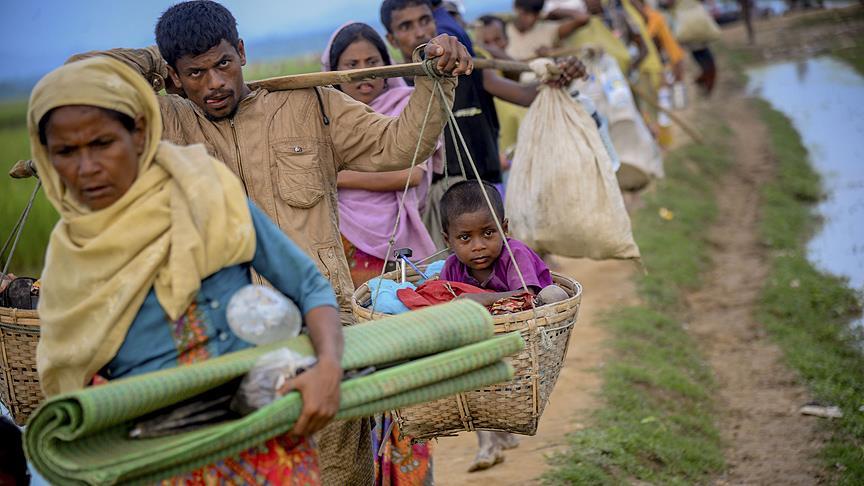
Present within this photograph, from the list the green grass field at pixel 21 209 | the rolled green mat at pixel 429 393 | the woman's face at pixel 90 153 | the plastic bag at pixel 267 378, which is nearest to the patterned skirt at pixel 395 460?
the rolled green mat at pixel 429 393

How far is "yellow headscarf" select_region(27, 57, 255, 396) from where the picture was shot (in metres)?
2.08

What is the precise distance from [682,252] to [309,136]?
20.9 feet

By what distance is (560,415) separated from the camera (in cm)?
546

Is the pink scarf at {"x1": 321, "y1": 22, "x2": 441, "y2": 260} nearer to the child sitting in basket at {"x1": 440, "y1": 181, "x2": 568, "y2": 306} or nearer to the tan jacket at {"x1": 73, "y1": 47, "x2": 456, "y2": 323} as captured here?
the child sitting in basket at {"x1": 440, "y1": 181, "x2": 568, "y2": 306}

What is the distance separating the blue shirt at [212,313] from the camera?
2172 mm

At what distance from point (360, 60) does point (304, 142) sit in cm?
115

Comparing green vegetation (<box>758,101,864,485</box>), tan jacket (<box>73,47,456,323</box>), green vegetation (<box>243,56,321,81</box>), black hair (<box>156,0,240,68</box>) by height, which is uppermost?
black hair (<box>156,0,240,68</box>)

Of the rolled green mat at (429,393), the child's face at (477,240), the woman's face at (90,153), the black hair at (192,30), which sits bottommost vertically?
the child's face at (477,240)

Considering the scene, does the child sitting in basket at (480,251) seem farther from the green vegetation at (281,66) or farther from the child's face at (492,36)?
the green vegetation at (281,66)

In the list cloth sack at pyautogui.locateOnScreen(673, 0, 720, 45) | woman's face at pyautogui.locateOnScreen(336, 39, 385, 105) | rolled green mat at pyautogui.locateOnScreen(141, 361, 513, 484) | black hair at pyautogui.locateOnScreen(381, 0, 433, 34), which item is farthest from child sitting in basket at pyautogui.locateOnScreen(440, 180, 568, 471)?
cloth sack at pyautogui.locateOnScreen(673, 0, 720, 45)

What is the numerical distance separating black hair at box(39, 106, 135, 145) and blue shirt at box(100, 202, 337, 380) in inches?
12.0

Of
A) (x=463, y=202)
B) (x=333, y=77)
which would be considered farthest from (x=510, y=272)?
(x=333, y=77)

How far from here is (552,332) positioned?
2836 mm

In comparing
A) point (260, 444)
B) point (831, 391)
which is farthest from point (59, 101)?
point (831, 391)
